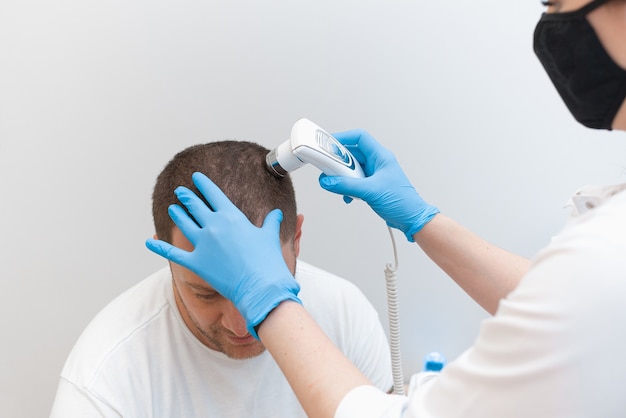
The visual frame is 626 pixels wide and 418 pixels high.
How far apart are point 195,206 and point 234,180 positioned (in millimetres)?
138

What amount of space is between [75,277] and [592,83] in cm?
136

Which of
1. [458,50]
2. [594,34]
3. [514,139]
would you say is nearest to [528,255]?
[514,139]

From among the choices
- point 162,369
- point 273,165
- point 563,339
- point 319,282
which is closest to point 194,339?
point 162,369

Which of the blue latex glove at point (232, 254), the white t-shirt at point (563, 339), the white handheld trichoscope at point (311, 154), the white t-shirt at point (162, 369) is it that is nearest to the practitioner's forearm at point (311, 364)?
the blue latex glove at point (232, 254)

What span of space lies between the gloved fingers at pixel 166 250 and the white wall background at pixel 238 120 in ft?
2.13

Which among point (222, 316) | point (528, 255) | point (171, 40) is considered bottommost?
point (528, 255)

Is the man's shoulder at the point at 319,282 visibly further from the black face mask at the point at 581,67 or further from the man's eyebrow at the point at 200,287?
the black face mask at the point at 581,67

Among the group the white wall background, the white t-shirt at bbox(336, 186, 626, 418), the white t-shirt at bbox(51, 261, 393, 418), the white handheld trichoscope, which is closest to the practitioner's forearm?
the white t-shirt at bbox(336, 186, 626, 418)

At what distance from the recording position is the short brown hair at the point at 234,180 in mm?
1151

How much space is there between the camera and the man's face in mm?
1205

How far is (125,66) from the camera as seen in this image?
154 cm

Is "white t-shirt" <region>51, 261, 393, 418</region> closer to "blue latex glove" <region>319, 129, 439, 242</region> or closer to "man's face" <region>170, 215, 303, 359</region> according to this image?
"man's face" <region>170, 215, 303, 359</region>

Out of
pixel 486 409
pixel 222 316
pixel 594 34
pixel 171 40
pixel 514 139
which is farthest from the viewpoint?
pixel 514 139

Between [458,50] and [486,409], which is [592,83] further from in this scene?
[458,50]
